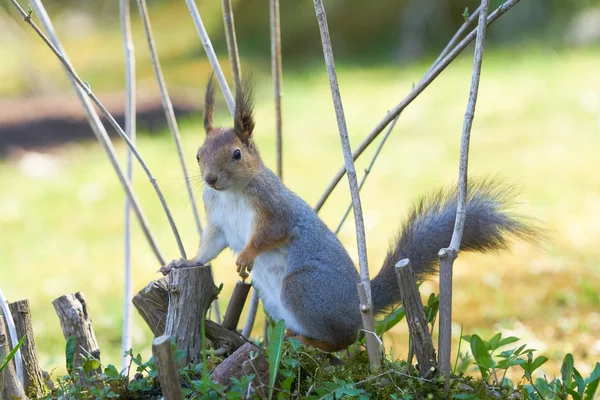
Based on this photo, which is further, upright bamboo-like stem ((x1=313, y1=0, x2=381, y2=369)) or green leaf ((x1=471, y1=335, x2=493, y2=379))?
green leaf ((x1=471, y1=335, x2=493, y2=379))

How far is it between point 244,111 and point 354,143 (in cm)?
309

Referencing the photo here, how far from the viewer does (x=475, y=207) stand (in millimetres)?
1698

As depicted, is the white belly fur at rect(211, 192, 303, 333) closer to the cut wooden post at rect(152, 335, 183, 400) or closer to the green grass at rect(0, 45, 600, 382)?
the green grass at rect(0, 45, 600, 382)

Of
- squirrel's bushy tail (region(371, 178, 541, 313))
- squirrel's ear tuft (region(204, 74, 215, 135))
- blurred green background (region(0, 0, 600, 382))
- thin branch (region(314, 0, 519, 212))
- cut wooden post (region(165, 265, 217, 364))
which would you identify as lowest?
cut wooden post (region(165, 265, 217, 364))

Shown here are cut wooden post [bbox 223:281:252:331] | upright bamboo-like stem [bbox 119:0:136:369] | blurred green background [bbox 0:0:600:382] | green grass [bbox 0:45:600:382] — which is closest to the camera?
cut wooden post [bbox 223:281:252:331]

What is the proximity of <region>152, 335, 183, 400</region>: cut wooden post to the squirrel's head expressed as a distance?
616mm

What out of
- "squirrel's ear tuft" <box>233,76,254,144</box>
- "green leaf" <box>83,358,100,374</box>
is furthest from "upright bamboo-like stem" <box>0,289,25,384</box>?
"squirrel's ear tuft" <box>233,76,254,144</box>

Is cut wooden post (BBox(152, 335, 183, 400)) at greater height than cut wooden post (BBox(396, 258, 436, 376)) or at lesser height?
lesser

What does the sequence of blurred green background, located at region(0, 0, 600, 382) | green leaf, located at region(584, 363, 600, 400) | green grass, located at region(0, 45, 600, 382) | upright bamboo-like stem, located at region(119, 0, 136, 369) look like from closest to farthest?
green leaf, located at region(584, 363, 600, 400)
upright bamboo-like stem, located at region(119, 0, 136, 369)
green grass, located at region(0, 45, 600, 382)
blurred green background, located at region(0, 0, 600, 382)

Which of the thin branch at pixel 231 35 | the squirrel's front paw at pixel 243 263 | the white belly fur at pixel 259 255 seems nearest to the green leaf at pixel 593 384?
the white belly fur at pixel 259 255

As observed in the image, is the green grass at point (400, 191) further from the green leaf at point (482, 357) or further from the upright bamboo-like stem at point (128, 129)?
the green leaf at point (482, 357)

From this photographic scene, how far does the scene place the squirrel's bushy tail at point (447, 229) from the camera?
5.51ft

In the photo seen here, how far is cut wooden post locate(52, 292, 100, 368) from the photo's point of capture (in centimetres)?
170

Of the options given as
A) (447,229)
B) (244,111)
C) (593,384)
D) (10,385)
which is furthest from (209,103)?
(593,384)
